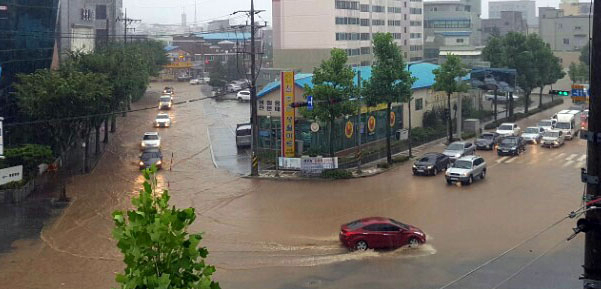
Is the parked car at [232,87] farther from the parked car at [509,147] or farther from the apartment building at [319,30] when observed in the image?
the parked car at [509,147]

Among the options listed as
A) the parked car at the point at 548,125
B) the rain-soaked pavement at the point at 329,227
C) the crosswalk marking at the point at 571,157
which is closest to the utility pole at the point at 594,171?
the rain-soaked pavement at the point at 329,227

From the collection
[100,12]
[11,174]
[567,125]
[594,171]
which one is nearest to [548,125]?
[567,125]

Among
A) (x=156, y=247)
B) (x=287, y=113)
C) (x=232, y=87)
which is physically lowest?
(x=156, y=247)

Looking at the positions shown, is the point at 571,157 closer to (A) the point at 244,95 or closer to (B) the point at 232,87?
(A) the point at 244,95

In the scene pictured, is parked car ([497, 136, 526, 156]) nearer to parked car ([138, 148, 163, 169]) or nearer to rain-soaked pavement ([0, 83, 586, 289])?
rain-soaked pavement ([0, 83, 586, 289])

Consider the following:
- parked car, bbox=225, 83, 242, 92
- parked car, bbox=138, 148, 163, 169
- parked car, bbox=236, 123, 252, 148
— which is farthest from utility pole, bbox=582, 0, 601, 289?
parked car, bbox=225, 83, 242, 92

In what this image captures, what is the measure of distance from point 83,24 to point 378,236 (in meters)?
46.6

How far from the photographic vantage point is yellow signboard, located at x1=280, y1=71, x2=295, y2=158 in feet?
103

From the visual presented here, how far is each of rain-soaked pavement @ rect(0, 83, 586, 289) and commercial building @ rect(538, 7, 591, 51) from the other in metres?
62.7

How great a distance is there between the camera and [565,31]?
93.3 metres

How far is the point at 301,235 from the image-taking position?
2028 centimetres

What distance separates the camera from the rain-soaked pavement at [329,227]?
1638cm

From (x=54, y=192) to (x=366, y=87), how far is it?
1419cm

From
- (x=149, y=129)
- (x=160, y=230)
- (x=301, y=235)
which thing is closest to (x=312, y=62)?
(x=149, y=129)
